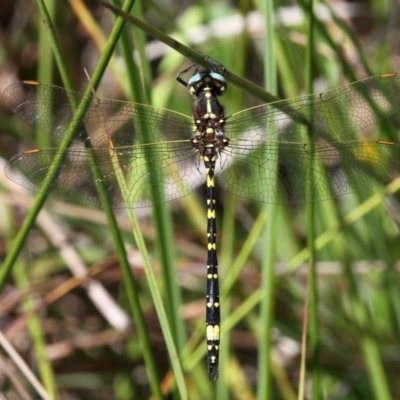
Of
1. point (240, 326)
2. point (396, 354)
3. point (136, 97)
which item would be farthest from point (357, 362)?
point (136, 97)

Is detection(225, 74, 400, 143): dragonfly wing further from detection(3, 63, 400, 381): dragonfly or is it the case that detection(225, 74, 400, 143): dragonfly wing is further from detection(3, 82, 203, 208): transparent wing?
detection(3, 82, 203, 208): transparent wing

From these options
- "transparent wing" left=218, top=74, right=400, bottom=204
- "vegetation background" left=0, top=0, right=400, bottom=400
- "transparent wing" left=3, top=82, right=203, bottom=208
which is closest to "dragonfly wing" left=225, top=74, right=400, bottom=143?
"transparent wing" left=218, top=74, right=400, bottom=204

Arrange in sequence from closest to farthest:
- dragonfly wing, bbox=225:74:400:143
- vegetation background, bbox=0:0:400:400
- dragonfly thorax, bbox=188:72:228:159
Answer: dragonfly wing, bbox=225:74:400:143, dragonfly thorax, bbox=188:72:228:159, vegetation background, bbox=0:0:400:400

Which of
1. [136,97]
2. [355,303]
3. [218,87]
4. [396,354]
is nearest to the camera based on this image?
[136,97]

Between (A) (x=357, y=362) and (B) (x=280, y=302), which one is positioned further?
(B) (x=280, y=302)

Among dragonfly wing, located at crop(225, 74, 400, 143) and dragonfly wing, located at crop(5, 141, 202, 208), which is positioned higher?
dragonfly wing, located at crop(225, 74, 400, 143)

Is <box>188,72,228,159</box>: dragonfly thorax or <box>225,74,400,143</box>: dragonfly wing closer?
<box>225,74,400,143</box>: dragonfly wing

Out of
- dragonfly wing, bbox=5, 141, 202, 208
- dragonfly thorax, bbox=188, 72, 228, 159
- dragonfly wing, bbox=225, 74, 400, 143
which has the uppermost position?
dragonfly thorax, bbox=188, 72, 228, 159

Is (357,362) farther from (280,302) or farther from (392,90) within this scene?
(392,90)
